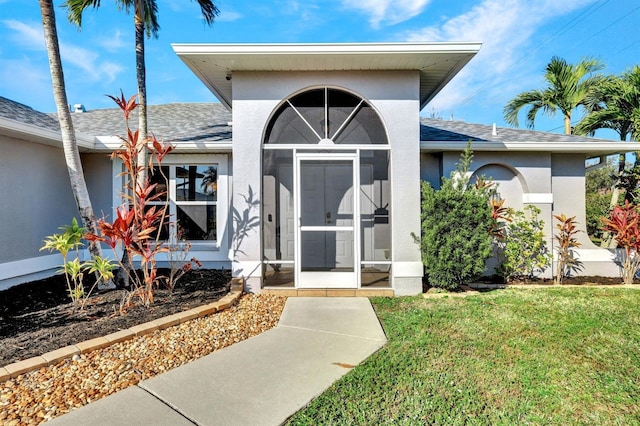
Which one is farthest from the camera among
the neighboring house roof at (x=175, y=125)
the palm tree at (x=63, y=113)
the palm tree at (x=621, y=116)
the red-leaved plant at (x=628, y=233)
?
the palm tree at (x=621, y=116)

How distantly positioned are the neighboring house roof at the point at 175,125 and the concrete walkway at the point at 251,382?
5119 millimetres

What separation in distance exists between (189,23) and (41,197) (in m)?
5.35

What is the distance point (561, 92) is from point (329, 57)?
12.6 metres

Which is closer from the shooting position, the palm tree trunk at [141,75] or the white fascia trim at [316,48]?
the white fascia trim at [316,48]

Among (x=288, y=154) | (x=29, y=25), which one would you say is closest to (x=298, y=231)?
(x=288, y=154)

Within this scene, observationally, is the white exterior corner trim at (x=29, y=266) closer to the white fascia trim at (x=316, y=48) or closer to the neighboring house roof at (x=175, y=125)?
A: the neighboring house roof at (x=175, y=125)

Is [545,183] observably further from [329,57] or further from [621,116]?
[329,57]

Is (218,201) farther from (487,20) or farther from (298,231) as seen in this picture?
(487,20)

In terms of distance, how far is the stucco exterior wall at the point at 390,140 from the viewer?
19.6 feet

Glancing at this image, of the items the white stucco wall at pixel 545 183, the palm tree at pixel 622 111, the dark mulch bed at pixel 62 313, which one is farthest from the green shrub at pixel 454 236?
the palm tree at pixel 622 111

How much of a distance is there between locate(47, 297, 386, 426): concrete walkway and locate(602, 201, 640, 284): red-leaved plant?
6.17 meters

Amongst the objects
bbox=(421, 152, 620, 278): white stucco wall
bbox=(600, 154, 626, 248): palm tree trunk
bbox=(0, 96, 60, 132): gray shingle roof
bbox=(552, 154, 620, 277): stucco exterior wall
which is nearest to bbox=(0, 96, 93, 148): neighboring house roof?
bbox=(0, 96, 60, 132): gray shingle roof

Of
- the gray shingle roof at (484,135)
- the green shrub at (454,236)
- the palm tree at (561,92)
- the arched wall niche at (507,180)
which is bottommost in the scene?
the green shrub at (454,236)

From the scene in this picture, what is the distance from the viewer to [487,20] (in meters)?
11.1
